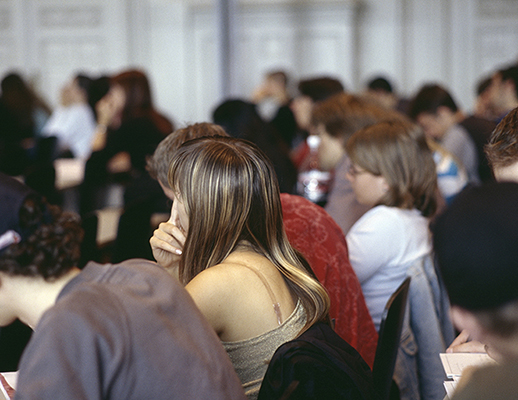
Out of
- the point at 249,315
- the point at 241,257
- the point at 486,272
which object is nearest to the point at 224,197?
the point at 241,257

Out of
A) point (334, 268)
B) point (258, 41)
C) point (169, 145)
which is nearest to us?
point (334, 268)

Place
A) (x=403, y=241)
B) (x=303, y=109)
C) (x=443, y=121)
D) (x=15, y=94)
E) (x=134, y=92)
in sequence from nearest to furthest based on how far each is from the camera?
(x=403, y=241) → (x=134, y=92) → (x=443, y=121) → (x=303, y=109) → (x=15, y=94)

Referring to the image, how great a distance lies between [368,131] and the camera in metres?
2.17

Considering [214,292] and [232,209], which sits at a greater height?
[232,209]

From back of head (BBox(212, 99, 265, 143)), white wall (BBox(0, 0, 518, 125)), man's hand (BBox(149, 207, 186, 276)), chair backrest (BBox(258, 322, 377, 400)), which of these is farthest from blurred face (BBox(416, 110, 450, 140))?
chair backrest (BBox(258, 322, 377, 400))

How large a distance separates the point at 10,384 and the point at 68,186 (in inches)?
118

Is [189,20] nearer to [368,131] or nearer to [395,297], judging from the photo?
[368,131]

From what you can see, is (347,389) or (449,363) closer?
(347,389)

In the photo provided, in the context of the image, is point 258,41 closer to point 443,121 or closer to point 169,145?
point 443,121

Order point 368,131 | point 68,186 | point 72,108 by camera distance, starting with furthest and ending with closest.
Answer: point 72,108 < point 68,186 < point 368,131

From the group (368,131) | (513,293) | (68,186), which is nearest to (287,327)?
(513,293)

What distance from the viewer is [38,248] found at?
100 cm

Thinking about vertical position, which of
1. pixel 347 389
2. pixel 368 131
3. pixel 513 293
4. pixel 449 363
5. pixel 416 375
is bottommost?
pixel 416 375

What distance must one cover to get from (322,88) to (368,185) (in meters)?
2.08
